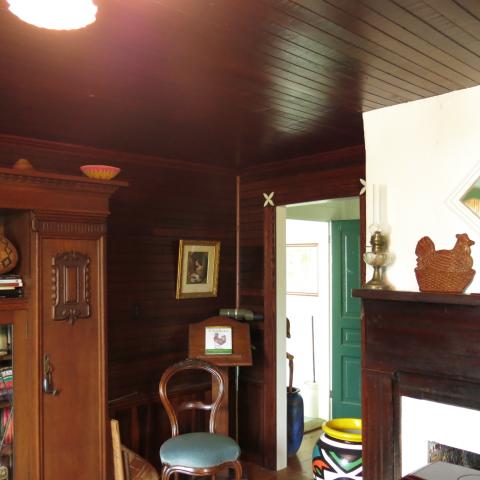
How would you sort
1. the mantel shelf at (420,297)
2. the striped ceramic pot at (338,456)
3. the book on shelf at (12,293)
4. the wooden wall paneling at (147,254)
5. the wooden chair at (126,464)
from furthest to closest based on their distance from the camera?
the wooden wall paneling at (147,254) → the striped ceramic pot at (338,456) → the book on shelf at (12,293) → the wooden chair at (126,464) → the mantel shelf at (420,297)

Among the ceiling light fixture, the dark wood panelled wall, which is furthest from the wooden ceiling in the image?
the dark wood panelled wall

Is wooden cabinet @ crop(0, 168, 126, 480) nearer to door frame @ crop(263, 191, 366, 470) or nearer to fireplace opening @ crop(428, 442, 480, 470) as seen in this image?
door frame @ crop(263, 191, 366, 470)

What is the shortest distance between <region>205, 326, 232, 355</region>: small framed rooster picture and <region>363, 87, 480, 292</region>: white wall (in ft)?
5.15

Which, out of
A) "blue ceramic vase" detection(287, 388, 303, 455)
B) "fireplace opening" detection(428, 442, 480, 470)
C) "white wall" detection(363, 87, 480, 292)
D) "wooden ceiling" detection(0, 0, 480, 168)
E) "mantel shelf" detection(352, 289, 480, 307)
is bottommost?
"blue ceramic vase" detection(287, 388, 303, 455)

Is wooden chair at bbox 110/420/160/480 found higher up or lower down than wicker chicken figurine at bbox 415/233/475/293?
lower down

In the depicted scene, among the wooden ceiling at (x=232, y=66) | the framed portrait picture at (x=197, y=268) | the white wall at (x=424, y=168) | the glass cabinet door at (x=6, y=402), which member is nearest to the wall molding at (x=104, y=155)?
the wooden ceiling at (x=232, y=66)

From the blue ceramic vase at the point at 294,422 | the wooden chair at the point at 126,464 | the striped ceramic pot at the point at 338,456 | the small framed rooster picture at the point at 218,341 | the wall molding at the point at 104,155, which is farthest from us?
the blue ceramic vase at the point at 294,422

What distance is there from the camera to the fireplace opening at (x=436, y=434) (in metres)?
2.41

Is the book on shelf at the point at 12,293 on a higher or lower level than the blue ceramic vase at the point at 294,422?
higher

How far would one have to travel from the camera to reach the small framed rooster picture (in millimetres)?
3889

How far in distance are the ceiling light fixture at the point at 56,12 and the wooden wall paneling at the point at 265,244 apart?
2484 mm

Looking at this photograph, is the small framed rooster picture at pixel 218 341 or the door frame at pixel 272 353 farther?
the door frame at pixel 272 353

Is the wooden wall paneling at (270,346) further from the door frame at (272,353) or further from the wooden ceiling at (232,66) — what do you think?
the wooden ceiling at (232,66)

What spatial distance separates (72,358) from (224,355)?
1212mm
